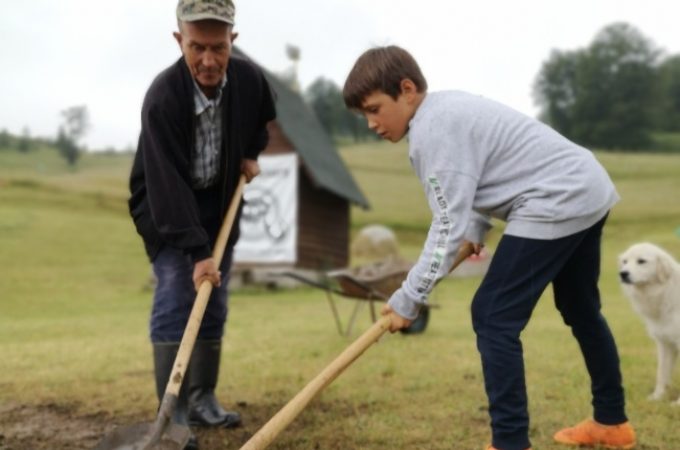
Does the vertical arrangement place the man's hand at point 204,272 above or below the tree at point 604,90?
below

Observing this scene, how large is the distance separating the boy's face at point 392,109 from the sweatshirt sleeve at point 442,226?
0.74 ft

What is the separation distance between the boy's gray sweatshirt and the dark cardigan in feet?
3.77

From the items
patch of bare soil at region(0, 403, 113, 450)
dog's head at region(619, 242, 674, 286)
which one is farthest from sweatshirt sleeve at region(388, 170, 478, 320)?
dog's head at region(619, 242, 674, 286)

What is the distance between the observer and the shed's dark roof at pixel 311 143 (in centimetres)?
1897

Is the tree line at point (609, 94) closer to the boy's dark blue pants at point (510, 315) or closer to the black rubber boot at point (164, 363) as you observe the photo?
the black rubber boot at point (164, 363)

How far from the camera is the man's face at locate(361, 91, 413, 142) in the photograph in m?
2.98

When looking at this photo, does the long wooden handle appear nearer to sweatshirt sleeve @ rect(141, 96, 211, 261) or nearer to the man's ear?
sweatshirt sleeve @ rect(141, 96, 211, 261)

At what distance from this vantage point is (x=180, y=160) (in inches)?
145

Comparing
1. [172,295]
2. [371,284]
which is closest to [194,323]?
[172,295]

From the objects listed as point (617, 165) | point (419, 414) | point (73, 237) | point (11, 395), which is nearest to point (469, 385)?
point (419, 414)

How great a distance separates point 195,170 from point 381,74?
1329mm

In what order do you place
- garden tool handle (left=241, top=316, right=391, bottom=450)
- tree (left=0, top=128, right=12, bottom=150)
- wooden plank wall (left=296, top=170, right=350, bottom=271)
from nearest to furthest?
garden tool handle (left=241, top=316, right=391, bottom=450) < wooden plank wall (left=296, top=170, right=350, bottom=271) < tree (left=0, top=128, right=12, bottom=150)

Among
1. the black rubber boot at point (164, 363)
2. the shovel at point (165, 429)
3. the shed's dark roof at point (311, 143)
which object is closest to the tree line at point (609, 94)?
the shed's dark roof at point (311, 143)

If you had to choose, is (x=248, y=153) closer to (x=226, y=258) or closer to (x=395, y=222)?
(x=226, y=258)
